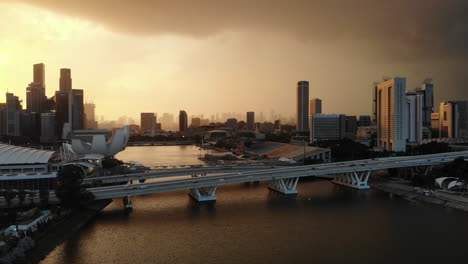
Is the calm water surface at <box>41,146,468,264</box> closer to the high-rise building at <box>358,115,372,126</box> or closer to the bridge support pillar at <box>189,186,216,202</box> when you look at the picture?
the bridge support pillar at <box>189,186,216,202</box>

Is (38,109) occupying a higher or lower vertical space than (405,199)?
higher

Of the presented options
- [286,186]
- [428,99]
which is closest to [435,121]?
[428,99]

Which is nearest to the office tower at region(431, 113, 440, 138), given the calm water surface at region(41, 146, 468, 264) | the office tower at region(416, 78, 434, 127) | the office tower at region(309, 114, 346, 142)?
the office tower at region(416, 78, 434, 127)


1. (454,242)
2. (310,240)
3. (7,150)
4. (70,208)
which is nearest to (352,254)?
(310,240)

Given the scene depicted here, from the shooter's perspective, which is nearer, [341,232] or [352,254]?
[352,254]

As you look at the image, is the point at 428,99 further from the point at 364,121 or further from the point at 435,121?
the point at 364,121

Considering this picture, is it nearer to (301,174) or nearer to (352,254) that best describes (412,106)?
(301,174)

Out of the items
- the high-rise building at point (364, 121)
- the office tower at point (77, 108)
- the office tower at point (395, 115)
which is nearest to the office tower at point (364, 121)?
the high-rise building at point (364, 121)
